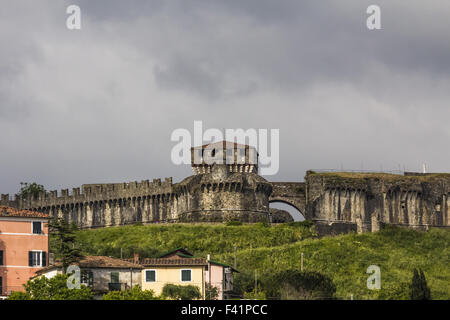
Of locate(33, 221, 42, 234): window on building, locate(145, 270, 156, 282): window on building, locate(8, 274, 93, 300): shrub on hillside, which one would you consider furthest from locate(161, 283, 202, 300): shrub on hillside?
locate(33, 221, 42, 234): window on building

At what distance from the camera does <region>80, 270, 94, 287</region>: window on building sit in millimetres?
106475

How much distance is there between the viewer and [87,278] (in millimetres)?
107125

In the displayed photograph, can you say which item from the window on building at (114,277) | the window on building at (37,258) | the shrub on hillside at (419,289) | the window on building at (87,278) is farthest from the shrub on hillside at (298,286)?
the window on building at (37,258)

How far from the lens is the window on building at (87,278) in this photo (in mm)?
106475

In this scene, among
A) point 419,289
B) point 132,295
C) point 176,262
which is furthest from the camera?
point 419,289

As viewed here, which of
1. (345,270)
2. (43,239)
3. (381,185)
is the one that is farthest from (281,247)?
(43,239)

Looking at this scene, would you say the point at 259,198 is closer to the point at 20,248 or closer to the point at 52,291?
the point at 20,248

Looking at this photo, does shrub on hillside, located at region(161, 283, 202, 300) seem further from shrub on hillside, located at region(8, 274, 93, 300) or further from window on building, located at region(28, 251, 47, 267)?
window on building, located at region(28, 251, 47, 267)

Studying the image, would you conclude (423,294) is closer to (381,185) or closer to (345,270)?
(345,270)

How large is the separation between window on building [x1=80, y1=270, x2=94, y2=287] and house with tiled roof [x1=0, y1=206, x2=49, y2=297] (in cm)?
548

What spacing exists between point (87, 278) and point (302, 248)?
40.0 metres

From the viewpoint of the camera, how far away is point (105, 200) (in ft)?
557

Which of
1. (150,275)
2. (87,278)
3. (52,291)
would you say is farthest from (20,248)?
(52,291)

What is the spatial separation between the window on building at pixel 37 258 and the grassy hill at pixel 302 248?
761 inches
